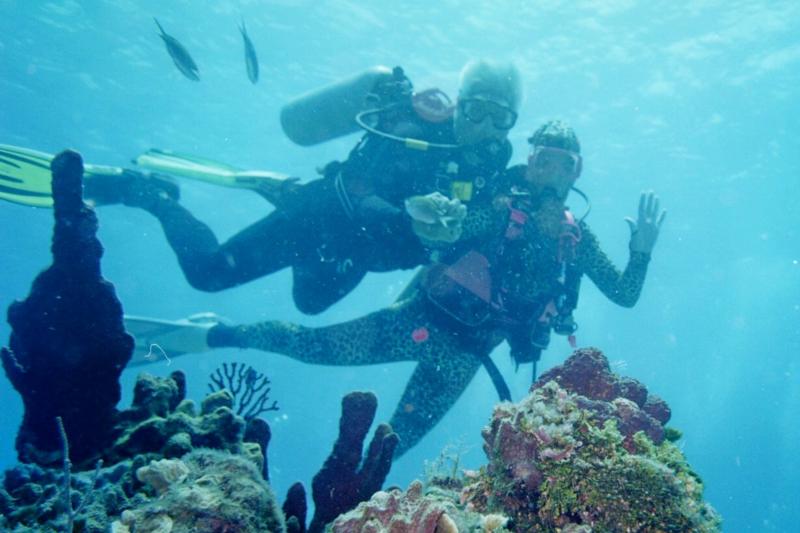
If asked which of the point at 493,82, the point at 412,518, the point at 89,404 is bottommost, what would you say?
the point at 412,518

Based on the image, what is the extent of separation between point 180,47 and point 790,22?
66.5 feet

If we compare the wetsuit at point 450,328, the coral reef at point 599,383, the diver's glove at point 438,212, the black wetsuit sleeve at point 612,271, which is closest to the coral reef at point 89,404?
the coral reef at point 599,383

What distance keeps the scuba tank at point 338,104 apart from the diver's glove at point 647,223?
387cm

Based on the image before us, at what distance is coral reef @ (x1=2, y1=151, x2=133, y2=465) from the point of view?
3.67m

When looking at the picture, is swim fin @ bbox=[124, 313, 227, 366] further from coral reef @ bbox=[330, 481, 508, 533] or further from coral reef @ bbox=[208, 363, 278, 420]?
coral reef @ bbox=[330, 481, 508, 533]

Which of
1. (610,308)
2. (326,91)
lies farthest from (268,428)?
(610,308)

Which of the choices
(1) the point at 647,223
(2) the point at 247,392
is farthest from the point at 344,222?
(1) the point at 647,223

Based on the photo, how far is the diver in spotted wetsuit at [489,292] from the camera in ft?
21.0

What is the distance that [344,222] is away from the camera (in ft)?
24.3

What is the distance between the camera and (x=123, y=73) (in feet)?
83.8

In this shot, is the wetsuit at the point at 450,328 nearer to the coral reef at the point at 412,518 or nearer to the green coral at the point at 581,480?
the green coral at the point at 581,480

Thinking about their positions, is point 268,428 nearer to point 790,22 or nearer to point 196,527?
point 196,527

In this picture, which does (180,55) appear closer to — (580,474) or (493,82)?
(493,82)

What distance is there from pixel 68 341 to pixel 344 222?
4245 mm
